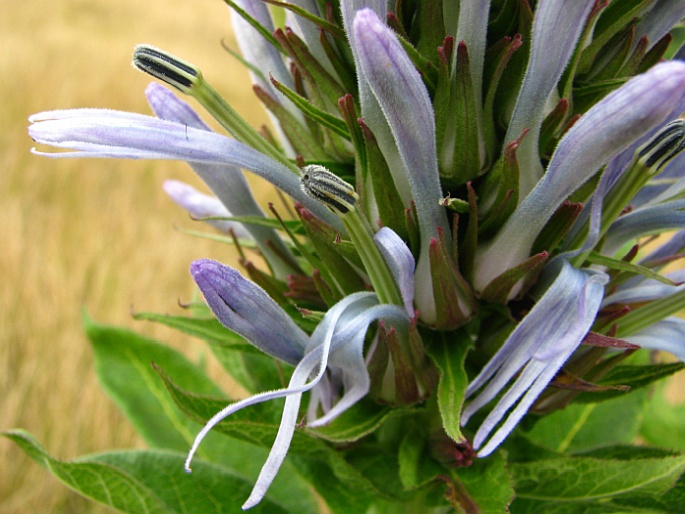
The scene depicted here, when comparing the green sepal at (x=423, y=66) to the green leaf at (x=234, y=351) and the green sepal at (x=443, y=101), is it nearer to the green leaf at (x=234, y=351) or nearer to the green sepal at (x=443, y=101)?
the green sepal at (x=443, y=101)

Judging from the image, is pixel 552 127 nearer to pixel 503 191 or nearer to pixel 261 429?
pixel 503 191

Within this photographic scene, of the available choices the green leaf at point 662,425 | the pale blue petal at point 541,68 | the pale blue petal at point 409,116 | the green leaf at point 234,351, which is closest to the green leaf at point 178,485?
the green leaf at point 234,351

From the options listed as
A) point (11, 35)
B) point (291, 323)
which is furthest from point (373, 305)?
point (11, 35)

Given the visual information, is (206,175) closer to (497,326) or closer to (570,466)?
(497,326)

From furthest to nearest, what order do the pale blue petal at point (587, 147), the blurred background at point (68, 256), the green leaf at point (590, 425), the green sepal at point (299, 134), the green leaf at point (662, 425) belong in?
the blurred background at point (68, 256) < the green leaf at point (662, 425) < the green leaf at point (590, 425) < the green sepal at point (299, 134) < the pale blue petal at point (587, 147)

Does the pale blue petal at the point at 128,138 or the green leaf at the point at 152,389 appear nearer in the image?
the pale blue petal at the point at 128,138

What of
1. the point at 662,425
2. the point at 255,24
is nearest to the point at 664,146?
the point at 255,24

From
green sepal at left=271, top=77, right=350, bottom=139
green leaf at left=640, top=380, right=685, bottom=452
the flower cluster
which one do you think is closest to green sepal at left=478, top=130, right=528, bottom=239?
the flower cluster

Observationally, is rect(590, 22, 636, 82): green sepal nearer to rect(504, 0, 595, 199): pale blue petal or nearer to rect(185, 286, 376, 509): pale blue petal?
rect(504, 0, 595, 199): pale blue petal
